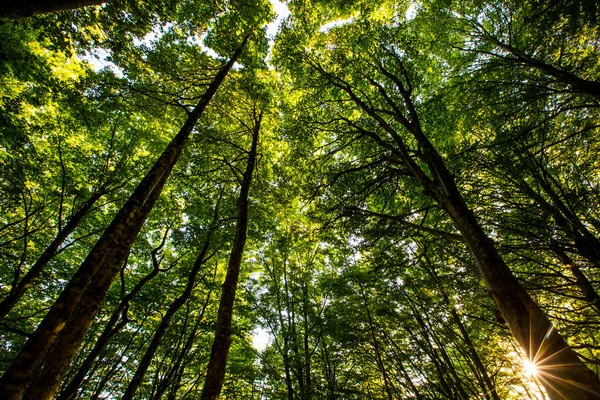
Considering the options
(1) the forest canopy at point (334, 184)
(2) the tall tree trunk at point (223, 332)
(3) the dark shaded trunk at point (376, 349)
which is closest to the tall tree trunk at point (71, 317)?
(1) the forest canopy at point (334, 184)

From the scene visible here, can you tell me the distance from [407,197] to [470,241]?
389 centimetres

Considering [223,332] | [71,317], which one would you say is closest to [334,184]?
[223,332]

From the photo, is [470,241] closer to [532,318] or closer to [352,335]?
[532,318]

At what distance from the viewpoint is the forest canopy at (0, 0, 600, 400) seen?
3402 millimetres

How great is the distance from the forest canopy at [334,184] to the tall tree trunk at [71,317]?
2cm

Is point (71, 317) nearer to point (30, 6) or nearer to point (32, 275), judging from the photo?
point (30, 6)

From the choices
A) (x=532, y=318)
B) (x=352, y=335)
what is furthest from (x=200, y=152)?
(x=532, y=318)

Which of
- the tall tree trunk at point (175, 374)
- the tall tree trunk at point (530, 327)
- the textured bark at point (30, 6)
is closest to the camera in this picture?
the tall tree trunk at point (530, 327)

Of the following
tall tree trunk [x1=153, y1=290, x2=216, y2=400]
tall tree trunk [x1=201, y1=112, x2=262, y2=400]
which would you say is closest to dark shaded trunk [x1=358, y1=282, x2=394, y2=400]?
tall tree trunk [x1=201, y1=112, x2=262, y2=400]

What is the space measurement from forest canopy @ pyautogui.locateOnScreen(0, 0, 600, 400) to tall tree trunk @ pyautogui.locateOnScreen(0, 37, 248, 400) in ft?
0.07

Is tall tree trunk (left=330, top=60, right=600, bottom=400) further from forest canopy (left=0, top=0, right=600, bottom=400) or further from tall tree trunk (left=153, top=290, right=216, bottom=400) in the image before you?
tall tree trunk (left=153, top=290, right=216, bottom=400)

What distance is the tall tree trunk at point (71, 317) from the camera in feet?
6.52

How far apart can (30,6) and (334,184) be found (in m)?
5.83

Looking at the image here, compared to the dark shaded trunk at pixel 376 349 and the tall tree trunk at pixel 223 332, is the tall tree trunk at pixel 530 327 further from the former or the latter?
the dark shaded trunk at pixel 376 349
